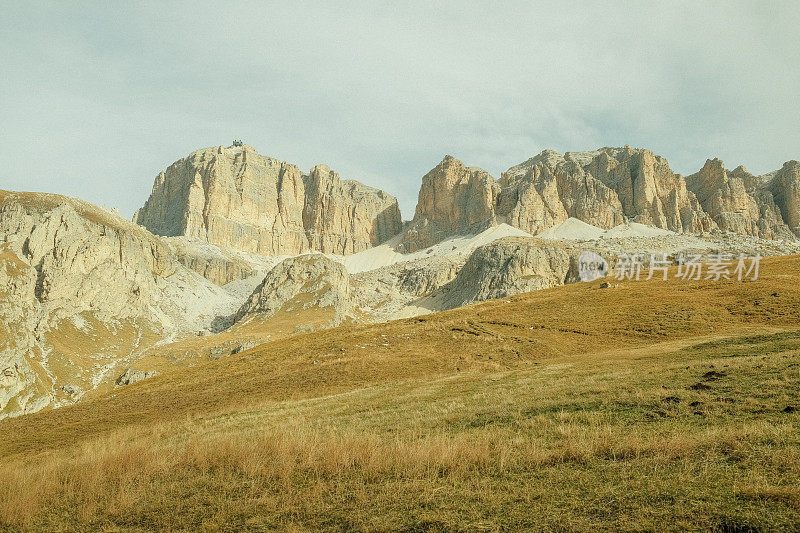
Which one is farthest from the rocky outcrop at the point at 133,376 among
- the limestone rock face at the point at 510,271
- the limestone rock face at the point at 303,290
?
the limestone rock face at the point at 510,271

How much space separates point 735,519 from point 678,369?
15.3 metres

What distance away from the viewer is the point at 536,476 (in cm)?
929

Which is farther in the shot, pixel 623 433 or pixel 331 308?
pixel 331 308

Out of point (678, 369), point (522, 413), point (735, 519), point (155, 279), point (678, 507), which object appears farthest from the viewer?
point (155, 279)

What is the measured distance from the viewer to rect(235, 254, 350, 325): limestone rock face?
136 metres

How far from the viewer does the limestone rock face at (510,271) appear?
15350cm

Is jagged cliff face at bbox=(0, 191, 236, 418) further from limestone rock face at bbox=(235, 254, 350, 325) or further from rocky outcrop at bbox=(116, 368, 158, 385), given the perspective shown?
limestone rock face at bbox=(235, 254, 350, 325)

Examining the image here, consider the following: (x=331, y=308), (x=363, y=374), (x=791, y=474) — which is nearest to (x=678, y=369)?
(x=791, y=474)

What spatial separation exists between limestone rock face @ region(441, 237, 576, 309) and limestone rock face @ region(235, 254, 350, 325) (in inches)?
1676

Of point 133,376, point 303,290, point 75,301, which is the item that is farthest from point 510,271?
point 75,301

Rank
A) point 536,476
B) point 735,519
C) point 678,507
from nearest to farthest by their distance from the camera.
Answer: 1. point 735,519
2. point 678,507
3. point 536,476

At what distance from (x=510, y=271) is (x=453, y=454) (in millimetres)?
152056

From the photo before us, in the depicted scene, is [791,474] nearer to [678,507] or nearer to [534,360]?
[678,507]

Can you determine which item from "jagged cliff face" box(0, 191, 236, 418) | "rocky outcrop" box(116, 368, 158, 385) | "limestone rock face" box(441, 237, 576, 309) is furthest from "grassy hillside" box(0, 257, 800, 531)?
"limestone rock face" box(441, 237, 576, 309)
